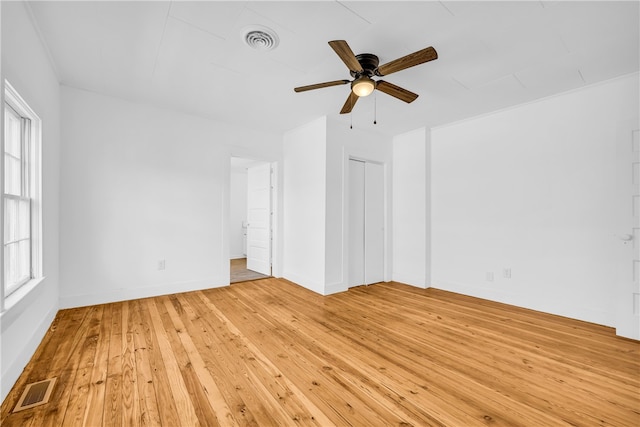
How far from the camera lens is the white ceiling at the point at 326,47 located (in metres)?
2.09

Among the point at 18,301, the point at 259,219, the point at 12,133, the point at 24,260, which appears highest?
the point at 12,133

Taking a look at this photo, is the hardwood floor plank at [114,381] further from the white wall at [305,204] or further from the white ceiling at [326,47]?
the white ceiling at [326,47]

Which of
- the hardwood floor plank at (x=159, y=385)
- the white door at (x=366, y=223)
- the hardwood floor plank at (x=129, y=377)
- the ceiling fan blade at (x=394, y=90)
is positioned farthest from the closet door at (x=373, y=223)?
the hardwood floor plank at (x=129, y=377)

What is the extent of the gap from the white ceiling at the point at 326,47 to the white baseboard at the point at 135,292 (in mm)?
2578

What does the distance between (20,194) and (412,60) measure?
3.51 meters

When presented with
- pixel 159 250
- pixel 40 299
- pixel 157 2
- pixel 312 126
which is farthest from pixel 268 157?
pixel 40 299

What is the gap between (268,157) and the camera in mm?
5074

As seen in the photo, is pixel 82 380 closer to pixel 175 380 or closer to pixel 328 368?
pixel 175 380

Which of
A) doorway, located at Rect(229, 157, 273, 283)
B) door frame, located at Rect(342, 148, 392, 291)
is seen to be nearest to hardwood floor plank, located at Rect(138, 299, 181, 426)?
doorway, located at Rect(229, 157, 273, 283)

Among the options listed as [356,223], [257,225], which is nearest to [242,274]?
[257,225]

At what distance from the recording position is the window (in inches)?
85.4

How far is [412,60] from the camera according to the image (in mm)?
2211

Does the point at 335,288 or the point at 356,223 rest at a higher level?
the point at 356,223

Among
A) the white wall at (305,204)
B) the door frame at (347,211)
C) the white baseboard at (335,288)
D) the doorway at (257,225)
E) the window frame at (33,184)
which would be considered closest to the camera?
the window frame at (33,184)
